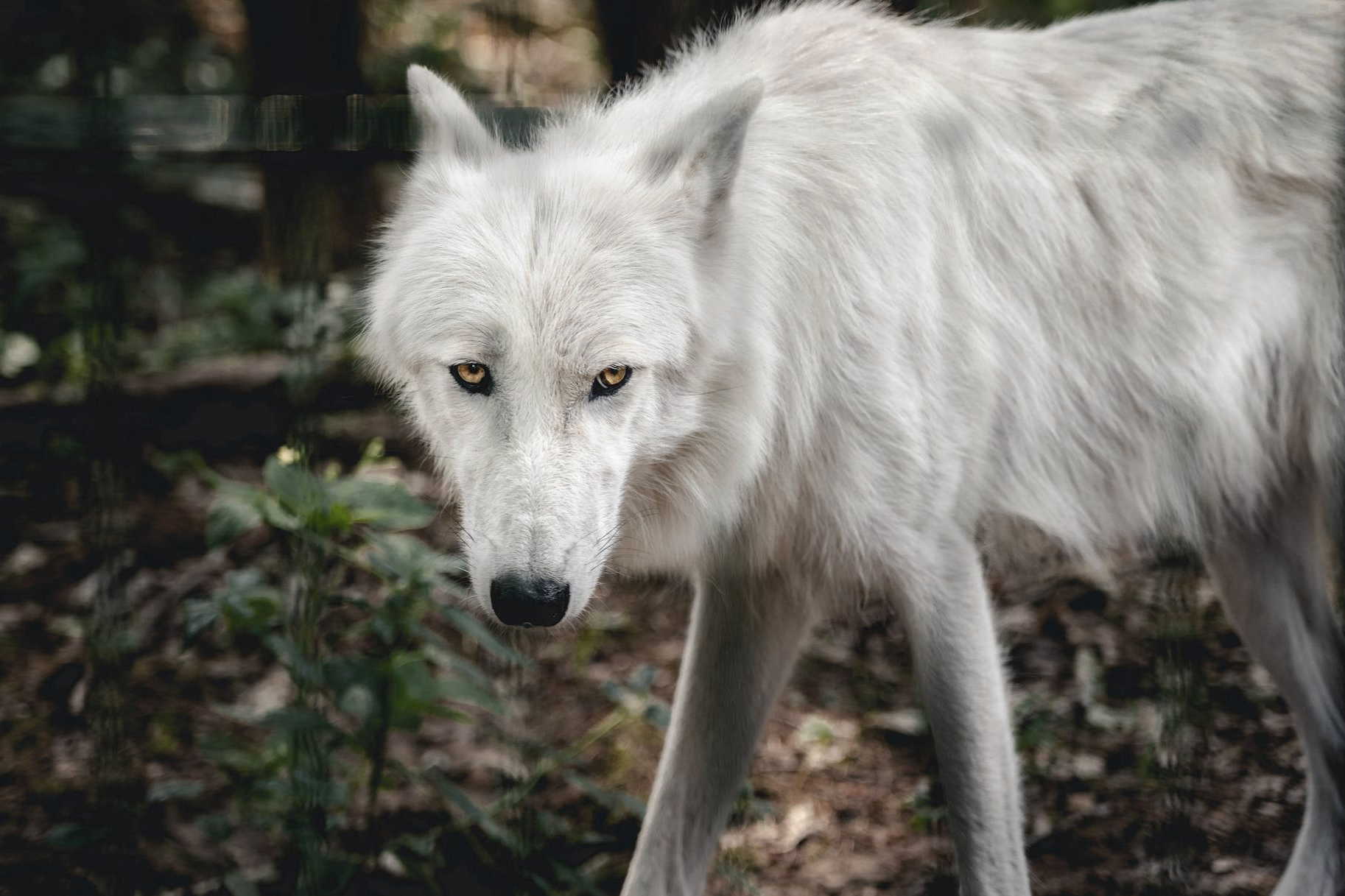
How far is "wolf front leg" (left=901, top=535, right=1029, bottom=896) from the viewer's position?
3.09 metres

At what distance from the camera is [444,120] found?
3010mm

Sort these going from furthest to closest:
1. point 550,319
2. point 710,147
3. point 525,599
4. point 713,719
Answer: point 713,719, point 710,147, point 550,319, point 525,599

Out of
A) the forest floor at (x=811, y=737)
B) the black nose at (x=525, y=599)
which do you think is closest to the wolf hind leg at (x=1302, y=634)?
the forest floor at (x=811, y=737)

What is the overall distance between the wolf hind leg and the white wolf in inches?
0.5

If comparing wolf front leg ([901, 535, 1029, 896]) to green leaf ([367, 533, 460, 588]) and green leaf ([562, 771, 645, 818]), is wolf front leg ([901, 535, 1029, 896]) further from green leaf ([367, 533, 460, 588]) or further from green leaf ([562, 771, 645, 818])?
green leaf ([367, 533, 460, 588])

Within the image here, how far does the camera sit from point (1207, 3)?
3.67 meters

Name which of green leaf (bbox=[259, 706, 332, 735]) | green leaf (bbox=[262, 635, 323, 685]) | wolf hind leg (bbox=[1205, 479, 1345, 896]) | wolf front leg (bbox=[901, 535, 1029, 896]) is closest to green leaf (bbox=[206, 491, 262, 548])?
green leaf (bbox=[262, 635, 323, 685])

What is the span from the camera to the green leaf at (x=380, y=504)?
3.18 metres

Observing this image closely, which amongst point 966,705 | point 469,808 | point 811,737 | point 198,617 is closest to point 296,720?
point 198,617

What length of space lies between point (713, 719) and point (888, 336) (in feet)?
3.98

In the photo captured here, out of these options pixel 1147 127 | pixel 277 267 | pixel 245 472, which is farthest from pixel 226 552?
pixel 1147 127

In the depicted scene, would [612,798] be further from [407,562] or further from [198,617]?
[198,617]

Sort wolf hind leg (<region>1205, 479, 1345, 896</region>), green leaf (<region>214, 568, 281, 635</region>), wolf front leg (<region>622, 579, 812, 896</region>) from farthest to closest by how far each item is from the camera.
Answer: wolf hind leg (<region>1205, 479, 1345, 896</region>)
wolf front leg (<region>622, 579, 812, 896</region>)
green leaf (<region>214, 568, 281, 635</region>)

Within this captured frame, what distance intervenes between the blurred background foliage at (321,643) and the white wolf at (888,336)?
0.31 m
